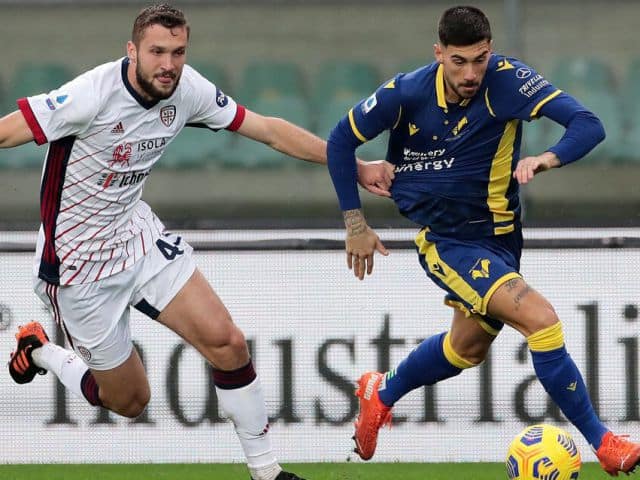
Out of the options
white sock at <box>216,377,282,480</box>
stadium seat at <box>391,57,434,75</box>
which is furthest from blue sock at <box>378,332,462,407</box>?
stadium seat at <box>391,57,434,75</box>

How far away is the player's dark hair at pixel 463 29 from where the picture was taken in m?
5.46

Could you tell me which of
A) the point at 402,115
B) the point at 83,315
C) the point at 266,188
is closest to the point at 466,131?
the point at 402,115

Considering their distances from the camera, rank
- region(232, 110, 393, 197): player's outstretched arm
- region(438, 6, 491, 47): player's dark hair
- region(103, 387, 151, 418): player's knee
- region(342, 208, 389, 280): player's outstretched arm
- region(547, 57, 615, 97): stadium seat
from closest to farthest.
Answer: region(438, 6, 491, 47): player's dark hair → region(342, 208, 389, 280): player's outstretched arm → region(232, 110, 393, 197): player's outstretched arm → region(103, 387, 151, 418): player's knee → region(547, 57, 615, 97): stadium seat

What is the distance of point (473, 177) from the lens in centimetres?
582

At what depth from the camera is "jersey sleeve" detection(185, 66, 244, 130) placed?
589cm

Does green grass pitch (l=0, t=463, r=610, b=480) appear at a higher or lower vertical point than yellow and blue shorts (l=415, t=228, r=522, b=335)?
lower

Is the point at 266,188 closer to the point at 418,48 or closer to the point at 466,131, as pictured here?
the point at 418,48

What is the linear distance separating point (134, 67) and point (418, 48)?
3.34 metres

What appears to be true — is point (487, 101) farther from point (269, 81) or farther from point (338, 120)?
point (269, 81)

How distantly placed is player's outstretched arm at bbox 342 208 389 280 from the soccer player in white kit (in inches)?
6.8

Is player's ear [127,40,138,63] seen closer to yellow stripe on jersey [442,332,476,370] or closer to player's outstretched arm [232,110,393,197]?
player's outstretched arm [232,110,393,197]

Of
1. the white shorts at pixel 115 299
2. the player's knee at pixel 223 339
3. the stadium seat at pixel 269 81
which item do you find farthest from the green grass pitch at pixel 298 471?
the stadium seat at pixel 269 81

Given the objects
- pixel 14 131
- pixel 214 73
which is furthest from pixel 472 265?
pixel 214 73

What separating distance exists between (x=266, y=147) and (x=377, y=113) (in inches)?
114
